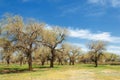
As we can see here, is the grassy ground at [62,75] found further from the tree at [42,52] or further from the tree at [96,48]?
the tree at [96,48]

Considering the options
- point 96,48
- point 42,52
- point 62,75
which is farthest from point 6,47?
point 96,48

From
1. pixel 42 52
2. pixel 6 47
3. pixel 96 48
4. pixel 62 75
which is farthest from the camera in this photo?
pixel 96 48

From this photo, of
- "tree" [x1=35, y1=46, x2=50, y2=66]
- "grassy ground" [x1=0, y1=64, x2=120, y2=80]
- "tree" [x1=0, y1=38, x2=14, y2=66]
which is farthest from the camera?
"tree" [x1=35, y1=46, x2=50, y2=66]

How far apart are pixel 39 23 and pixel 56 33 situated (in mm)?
21789

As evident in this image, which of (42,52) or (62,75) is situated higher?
(42,52)

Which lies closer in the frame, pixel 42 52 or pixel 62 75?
pixel 62 75

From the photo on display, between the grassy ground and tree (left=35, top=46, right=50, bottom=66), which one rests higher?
tree (left=35, top=46, right=50, bottom=66)

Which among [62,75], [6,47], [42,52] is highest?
[6,47]

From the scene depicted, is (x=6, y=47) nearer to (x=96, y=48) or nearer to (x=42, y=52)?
(x=42, y=52)

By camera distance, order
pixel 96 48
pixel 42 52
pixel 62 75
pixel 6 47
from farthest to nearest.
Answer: pixel 96 48
pixel 42 52
pixel 6 47
pixel 62 75

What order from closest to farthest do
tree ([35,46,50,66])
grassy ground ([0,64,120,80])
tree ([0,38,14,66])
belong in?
grassy ground ([0,64,120,80]) → tree ([0,38,14,66]) → tree ([35,46,50,66])

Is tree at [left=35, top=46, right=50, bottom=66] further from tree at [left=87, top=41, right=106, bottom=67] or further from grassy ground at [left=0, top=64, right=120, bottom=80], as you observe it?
tree at [left=87, top=41, right=106, bottom=67]

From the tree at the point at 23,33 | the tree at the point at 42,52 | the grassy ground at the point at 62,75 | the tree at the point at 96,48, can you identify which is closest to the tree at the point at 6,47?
the tree at the point at 23,33

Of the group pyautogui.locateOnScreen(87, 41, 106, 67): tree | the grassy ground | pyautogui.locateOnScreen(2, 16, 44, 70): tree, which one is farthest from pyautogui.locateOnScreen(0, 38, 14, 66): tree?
pyautogui.locateOnScreen(87, 41, 106, 67): tree
